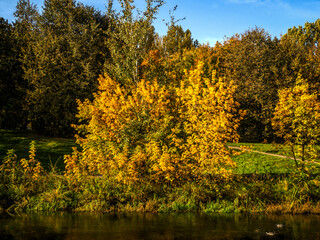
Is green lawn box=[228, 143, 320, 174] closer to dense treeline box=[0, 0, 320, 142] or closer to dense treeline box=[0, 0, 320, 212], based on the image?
dense treeline box=[0, 0, 320, 212]

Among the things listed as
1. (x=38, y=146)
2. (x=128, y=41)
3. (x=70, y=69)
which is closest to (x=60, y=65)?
(x=70, y=69)

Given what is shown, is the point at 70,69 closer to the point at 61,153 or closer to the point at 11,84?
the point at 11,84

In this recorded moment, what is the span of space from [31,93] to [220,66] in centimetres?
2082

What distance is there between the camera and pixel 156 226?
37.7 feet

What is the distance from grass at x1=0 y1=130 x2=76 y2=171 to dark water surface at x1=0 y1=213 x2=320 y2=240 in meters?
10.0

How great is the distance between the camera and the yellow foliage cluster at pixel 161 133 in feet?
44.1

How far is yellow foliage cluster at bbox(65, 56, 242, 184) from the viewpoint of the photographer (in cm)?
1345

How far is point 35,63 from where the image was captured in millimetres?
32406

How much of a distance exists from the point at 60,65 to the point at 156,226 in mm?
24726

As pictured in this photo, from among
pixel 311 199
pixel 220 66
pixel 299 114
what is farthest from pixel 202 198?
pixel 220 66

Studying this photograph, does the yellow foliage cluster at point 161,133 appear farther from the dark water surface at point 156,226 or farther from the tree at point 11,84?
the tree at point 11,84

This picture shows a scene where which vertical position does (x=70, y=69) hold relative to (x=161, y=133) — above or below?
above

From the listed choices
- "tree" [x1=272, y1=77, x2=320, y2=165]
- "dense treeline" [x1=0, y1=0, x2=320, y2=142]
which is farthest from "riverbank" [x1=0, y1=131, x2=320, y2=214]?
"dense treeline" [x1=0, y1=0, x2=320, y2=142]

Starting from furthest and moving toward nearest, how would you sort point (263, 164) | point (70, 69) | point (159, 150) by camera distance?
1. point (70, 69)
2. point (263, 164)
3. point (159, 150)
